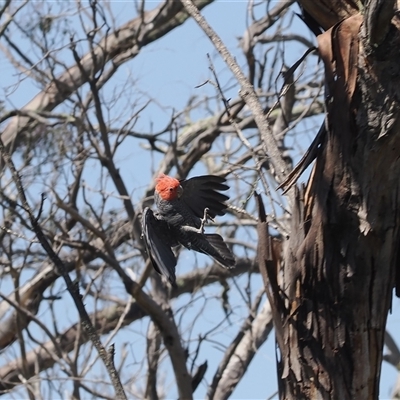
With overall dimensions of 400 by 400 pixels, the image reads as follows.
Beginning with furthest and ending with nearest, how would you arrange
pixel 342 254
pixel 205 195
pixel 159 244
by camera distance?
pixel 205 195, pixel 159 244, pixel 342 254

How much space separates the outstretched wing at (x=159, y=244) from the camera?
2831 millimetres

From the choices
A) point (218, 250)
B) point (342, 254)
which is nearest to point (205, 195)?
point (218, 250)

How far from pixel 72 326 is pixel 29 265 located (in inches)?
23.2

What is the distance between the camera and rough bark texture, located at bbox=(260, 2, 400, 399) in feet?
8.79

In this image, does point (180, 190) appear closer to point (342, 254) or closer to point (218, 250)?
point (218, 250)

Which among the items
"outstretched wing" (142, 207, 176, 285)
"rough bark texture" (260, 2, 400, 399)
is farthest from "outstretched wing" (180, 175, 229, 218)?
"rough bark texture" (260, 2, 400, 399)

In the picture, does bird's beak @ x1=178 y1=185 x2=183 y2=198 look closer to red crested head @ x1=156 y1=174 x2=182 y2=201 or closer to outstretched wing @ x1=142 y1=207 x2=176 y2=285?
red crested head @ x1=156 y1=174 x2=182 y2=201

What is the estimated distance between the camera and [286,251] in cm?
289

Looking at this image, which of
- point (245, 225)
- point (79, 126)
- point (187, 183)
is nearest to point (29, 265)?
point (79, 126)

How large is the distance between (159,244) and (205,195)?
0.91ft

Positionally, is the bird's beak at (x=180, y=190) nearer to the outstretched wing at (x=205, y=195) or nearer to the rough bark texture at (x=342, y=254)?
the outstretched wing at (x=205, y=195)

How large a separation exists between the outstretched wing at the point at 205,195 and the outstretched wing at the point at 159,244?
14 centimetres

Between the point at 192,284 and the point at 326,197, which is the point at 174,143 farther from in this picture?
the point at 326,197

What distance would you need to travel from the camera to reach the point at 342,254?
2.75 m
